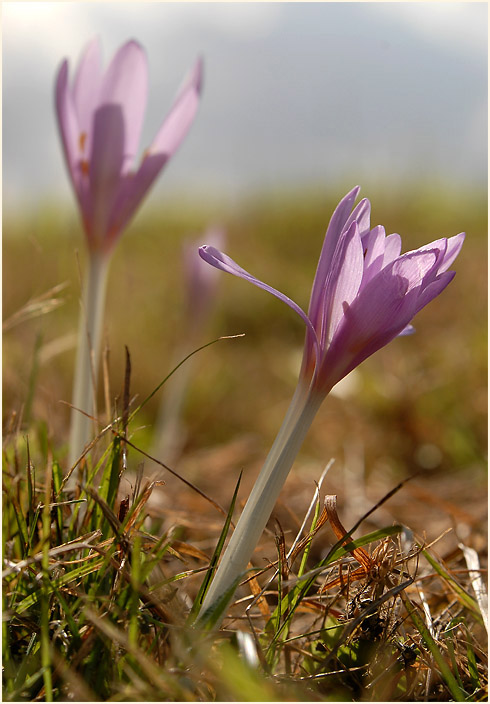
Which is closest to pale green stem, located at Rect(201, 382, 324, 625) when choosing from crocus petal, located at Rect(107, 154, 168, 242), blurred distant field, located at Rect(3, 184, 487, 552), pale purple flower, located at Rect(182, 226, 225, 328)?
blurred distant field, located at Rect(3, 184, 487, 552)

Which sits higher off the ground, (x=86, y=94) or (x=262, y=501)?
(x=86, y=94)

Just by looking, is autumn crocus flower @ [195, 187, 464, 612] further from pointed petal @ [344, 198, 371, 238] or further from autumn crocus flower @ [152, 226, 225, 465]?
autumn crocus flower @ [152, 226, 225, 465]

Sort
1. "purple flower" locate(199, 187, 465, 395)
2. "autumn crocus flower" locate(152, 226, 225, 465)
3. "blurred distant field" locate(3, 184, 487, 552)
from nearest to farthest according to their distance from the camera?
"purple flower" locate(199, 187, 465, 395) < "blurred distant field" locate(3, 184, 487, 552) < "autumn crocus flower" locate(152, 226, 225, 465)

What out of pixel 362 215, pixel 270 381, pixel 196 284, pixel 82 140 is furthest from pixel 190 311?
pixel 362 215

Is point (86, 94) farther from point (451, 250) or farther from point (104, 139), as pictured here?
point (451, 250)

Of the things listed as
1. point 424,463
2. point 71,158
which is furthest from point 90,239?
point 424,463

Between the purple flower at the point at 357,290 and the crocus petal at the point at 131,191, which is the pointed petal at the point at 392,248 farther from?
the crocus petal at the point at 131,191
